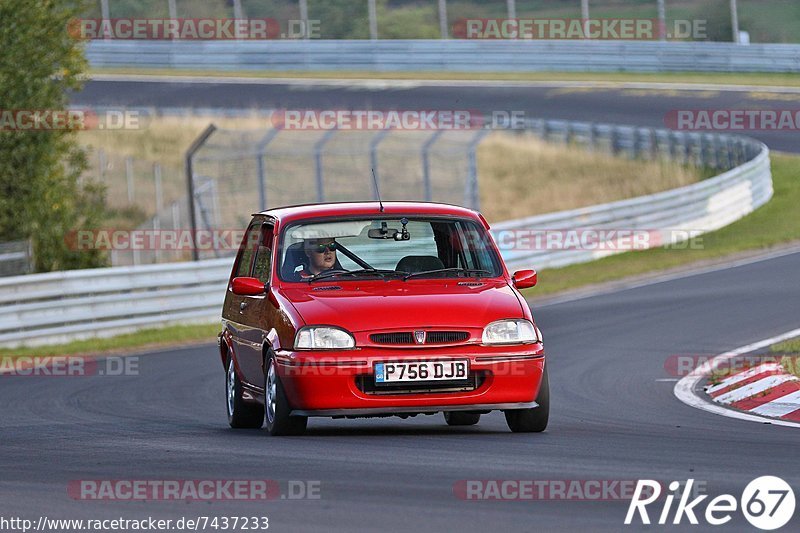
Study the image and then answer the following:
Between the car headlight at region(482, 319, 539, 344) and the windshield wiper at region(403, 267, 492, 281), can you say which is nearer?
the car headlight at region(482, 319, 539, 344)

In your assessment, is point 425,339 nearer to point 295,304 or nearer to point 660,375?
point 295,304

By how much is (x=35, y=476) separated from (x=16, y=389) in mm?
7188

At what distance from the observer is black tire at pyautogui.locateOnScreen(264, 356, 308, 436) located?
9.07 m

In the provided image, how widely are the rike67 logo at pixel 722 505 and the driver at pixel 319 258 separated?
3.51 m

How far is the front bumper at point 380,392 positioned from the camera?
8.86 meters

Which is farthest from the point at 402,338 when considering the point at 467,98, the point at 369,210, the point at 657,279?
the point at 467,98

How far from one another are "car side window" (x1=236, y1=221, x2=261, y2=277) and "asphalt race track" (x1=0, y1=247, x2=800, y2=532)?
1168 millimetres

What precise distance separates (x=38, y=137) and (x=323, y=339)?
14109 mm

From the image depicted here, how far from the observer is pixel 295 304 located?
9.26 metres

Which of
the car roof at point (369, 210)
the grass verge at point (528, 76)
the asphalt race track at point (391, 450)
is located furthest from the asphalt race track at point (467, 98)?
the car roof at point (369, 210)

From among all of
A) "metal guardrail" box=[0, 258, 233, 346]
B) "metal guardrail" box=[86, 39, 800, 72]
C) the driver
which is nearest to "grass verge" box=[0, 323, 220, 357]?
"metal guardrail" box=[0, 258, 233, 346]

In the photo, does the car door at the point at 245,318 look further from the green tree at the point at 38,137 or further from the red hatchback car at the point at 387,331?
the green tree at the point at 38,137

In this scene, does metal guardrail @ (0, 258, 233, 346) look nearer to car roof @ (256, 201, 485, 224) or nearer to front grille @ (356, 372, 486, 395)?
car roof @ (256, 201, 485, 224)

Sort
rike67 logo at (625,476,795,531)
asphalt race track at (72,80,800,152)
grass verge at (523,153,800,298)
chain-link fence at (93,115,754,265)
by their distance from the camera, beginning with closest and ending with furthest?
rike67 logo at (625,476,795,531), grass verge at (523,153,800,298), chain-link fence at (93,115,754,265), asphalt race track at (72,80,800,152)
